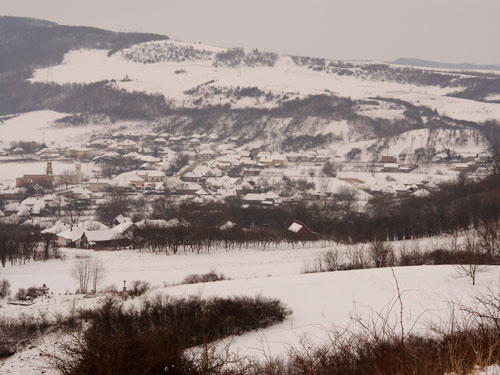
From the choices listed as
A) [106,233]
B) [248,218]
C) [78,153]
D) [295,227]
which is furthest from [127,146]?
[295,227]

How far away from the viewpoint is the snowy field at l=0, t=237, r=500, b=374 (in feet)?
34.2

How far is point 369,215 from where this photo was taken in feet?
98.9

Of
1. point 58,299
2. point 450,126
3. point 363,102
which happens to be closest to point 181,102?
point 363,102

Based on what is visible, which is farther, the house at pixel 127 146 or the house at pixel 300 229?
the house at pixel 127 146

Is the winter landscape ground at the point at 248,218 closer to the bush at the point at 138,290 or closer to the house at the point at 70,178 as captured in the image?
the bush at the point at 138,290

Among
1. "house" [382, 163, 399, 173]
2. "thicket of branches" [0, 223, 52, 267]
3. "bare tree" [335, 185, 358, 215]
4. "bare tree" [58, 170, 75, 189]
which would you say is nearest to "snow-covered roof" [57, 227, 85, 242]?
"thicket of branches" [0, 223, 52, 267]

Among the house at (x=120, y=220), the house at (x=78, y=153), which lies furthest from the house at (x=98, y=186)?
the house at (x=78, y=153)

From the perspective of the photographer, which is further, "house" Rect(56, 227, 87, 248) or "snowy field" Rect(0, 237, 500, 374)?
"house" Rect(56, 227, 87, 248)

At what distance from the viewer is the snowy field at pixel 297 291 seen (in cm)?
1042

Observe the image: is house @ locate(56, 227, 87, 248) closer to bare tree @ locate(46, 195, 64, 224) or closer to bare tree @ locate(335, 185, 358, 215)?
bare tree @ locate(46, 195, 64, 224)

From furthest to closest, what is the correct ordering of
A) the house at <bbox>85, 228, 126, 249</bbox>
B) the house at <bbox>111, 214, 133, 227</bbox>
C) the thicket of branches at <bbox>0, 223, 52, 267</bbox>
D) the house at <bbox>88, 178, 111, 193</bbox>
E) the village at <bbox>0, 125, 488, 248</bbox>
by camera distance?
the house at <bbox>88, 178, 111, 193</bbox> → the village at <bbox>0, 125, 488, 248</bbox> → the house at <bbox>111, 214, 133, 227</bbox> → the house at <bbox>85, 228, 126, 249</bbox> → the thicket of branches at <bbox>0, 223, 52, 267</bbox>

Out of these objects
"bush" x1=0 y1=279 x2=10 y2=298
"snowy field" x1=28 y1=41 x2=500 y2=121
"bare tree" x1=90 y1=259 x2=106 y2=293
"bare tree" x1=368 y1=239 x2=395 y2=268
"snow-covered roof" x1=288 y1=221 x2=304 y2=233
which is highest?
"snowy field" x1=28 y1=41 x2=500 y2=121

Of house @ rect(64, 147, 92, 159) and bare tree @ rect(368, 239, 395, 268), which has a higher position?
bare tree @ rect(368, 239, 395, 268)

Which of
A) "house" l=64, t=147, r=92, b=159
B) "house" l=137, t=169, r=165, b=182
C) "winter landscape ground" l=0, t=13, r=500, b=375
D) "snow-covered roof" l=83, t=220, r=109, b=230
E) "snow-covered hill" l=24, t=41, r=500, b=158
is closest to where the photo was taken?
"winter landscape ground" l=0, t=13, r=500, b=375
